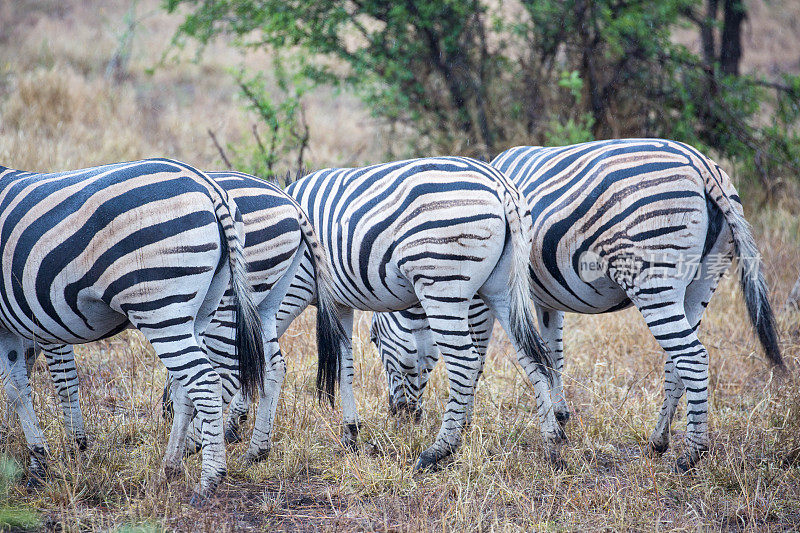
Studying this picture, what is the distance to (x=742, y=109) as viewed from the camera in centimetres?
919

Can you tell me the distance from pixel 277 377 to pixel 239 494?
73cm

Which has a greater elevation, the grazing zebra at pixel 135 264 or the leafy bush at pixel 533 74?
the leafy bush at pixel 533 74

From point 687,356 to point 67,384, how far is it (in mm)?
3592

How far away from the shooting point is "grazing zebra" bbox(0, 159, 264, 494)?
119 inches

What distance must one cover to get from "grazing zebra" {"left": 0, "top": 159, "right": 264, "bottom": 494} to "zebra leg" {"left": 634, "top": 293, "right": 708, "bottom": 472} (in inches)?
89.2

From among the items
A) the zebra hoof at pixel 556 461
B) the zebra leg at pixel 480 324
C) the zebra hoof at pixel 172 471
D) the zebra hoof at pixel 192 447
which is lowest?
the zebra hoof at pixel 556 461

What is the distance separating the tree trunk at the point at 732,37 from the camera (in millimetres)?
11242

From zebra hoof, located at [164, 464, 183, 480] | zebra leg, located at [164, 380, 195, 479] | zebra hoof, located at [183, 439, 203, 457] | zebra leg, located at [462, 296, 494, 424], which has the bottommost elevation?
zebra hoof, located at [183, 439, 203, 457]

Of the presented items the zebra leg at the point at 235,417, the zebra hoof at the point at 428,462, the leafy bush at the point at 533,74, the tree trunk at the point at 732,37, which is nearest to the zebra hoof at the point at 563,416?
the zebra hoof at the point at 428,462

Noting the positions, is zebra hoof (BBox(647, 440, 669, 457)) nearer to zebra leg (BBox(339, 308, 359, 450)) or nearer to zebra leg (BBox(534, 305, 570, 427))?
zebra leg (BBox(534, 305, 570, 427))

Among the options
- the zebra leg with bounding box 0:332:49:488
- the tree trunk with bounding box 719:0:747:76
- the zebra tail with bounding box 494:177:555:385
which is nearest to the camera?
the zebra leg with bounding box 0:332:49:488

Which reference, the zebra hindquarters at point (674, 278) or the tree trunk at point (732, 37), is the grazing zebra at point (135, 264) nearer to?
the zebra hindquarters at point (674, 278)

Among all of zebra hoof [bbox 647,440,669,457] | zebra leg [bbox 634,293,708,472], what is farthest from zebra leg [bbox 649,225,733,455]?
zebra leg [bbox 634,293,708,472]

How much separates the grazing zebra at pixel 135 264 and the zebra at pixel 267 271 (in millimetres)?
306
